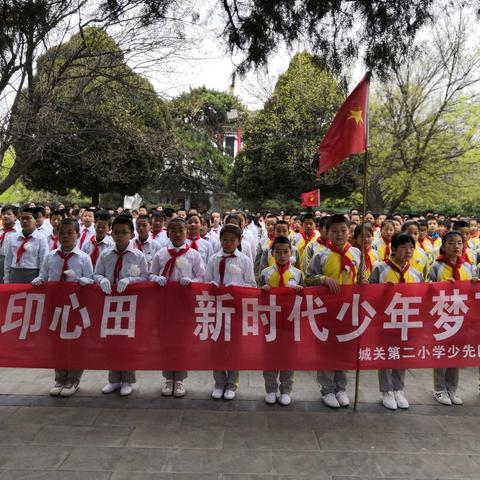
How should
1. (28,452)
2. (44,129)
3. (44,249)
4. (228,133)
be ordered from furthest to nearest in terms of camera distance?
(228,133) → (44,129) → (44,249) → (28,452)

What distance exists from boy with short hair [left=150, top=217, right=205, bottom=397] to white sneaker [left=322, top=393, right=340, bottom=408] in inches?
53.6

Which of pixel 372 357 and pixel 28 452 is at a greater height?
pixel 372 357

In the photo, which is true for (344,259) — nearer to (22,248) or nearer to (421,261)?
(421,261)

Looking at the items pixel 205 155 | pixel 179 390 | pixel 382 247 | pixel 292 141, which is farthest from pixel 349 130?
pixel 205 155

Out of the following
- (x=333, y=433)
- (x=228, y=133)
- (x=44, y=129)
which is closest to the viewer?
(x=333, y=433)

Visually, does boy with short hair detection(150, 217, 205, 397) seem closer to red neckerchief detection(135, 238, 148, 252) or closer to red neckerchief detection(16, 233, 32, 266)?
red neckerchief detection(135, 238, 148, 252)

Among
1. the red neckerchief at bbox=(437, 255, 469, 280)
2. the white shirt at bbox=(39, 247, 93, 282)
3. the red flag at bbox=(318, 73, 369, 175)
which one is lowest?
the white shirt at bbox=(39, 247, 93, 282)

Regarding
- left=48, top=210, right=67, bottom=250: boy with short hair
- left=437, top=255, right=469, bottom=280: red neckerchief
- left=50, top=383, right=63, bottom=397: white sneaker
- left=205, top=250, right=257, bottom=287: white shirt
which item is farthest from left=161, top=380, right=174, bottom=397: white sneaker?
left=48, top=210, right=67, bottom=250: boy with short hair

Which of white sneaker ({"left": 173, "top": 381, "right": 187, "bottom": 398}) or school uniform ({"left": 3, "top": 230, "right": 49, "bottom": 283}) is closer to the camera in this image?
white sneaker ({"left": 173, "top": 381, "right": 187, "bottom": 398})

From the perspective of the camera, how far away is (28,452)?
334 cm

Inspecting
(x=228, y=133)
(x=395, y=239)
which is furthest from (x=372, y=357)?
(x=228, y=133)

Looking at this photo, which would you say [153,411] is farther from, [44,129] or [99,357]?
[44,129]

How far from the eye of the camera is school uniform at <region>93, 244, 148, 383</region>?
4.40 m

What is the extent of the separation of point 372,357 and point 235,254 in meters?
1.60
